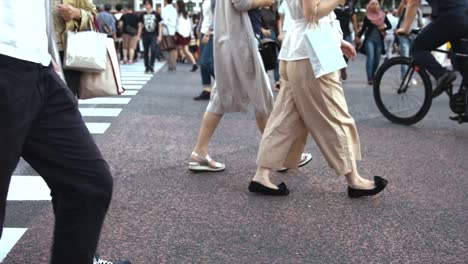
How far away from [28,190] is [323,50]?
2.17 m

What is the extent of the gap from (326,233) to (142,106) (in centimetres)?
594

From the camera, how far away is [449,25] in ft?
20.1

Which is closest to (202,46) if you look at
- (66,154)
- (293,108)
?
(293,108)

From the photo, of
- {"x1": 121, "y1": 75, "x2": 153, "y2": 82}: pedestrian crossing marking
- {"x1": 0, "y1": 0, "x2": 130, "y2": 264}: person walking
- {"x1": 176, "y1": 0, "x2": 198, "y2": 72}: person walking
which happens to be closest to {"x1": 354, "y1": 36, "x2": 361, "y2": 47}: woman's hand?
{"x1": 121, "y1": 75, "x2": 153, "y2": 82}: pedestrian crossing marking

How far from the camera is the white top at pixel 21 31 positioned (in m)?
2.13

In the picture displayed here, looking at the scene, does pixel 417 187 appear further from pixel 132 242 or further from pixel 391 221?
pixel 132 242

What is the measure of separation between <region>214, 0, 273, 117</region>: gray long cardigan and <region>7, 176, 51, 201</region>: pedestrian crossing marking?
1420 millimetres

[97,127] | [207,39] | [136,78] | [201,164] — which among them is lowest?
[136,78]

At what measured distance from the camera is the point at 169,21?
53.8ft

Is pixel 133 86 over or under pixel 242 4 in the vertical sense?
under

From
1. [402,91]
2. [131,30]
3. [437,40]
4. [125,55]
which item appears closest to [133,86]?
[402,91]

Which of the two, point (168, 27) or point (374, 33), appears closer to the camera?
point (374, 33)

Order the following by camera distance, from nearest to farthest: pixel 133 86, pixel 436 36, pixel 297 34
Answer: pixel 297 34
pixel 436 36
pixel 133 86

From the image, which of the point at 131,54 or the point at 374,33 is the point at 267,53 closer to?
the point at 374,33
